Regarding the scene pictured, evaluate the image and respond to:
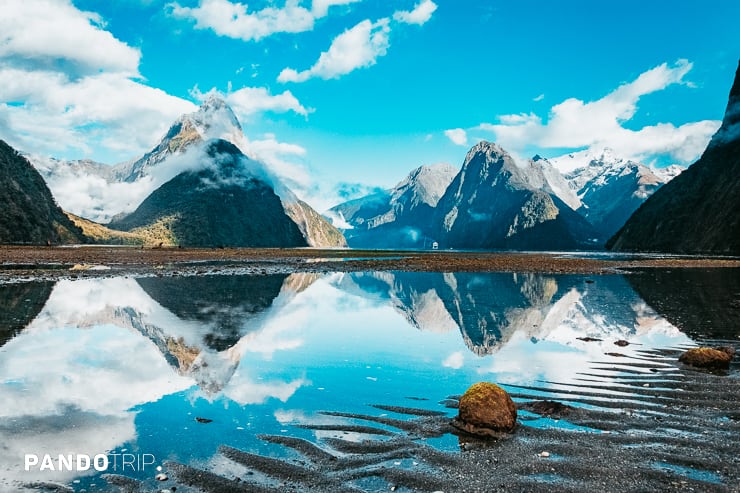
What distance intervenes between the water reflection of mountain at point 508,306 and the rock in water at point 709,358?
762 cm

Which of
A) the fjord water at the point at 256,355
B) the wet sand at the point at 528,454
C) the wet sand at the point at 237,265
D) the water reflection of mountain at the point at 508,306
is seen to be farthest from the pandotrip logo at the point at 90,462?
the wet sand at the point at 237,265

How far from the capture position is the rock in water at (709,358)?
1834 cm

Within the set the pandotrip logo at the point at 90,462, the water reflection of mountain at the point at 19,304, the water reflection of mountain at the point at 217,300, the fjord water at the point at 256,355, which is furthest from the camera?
the water reflection of mountain at the point at 217,300

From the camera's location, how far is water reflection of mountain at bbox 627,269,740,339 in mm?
27719

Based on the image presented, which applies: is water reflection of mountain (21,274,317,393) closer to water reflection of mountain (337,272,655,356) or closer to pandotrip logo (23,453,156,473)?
pandotrip logo (23,453,156,473)

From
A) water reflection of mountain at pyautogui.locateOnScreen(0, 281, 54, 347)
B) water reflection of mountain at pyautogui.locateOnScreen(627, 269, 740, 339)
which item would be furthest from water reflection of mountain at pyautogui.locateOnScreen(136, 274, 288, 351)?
water reflection of mountain at pyautogui.locateOnScreen(627, 269, 740, 339)

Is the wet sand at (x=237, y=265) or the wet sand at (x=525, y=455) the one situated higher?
the wet sand at (x=237, y=265)

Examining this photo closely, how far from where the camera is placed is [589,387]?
16297 mm

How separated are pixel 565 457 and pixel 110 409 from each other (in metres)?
12.4

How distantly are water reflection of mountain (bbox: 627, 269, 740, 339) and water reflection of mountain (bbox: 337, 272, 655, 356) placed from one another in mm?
1641

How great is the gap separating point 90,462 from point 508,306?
34090mm

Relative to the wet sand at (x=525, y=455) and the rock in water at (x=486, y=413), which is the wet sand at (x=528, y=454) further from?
the rock in water at (x=486, y=413)

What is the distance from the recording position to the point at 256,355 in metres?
21.3

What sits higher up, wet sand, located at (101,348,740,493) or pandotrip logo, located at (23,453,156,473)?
pandotrip logo, located at (23,453,156,473)
